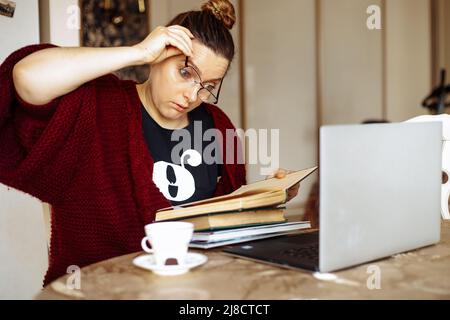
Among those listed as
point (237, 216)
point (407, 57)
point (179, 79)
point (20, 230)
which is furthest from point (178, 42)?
point (407, 57)

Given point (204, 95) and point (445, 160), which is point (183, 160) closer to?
point (204, 95)

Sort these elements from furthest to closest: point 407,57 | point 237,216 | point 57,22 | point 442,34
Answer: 1. point 442,34
2. point 407,57
3. point 57,22
4. point 237,216

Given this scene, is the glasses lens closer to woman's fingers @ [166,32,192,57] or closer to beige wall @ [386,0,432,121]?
woman's fingers @ [166,32,192,57]

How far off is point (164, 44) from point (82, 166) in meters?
0.36

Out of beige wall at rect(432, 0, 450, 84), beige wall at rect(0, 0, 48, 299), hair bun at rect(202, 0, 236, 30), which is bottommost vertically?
beige wall at rect(0, 0, 48, 299)

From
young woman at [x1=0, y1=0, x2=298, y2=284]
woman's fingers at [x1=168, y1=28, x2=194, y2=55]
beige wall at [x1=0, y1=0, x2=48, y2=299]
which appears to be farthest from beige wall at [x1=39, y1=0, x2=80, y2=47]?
woman's fingers at [x1=168, y1=28, x2=194, y2=55]

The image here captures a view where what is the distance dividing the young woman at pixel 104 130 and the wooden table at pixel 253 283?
1.23 feet

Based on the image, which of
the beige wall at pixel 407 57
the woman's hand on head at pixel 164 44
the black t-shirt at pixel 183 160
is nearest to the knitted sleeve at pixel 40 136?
the woman's hand on head at pixel 164 44

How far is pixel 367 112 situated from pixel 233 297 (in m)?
4.10

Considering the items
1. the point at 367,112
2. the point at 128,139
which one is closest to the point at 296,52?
the point at 367,112

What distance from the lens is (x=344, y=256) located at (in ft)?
Answer: 2.61

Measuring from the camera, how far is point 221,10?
5.05 ft

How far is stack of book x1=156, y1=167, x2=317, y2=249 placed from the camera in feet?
3.19
